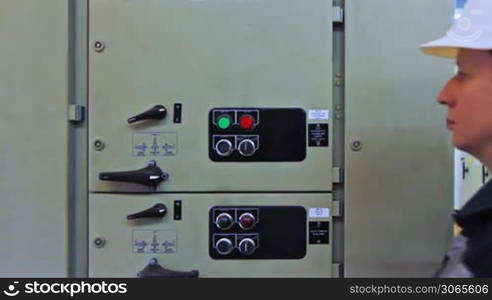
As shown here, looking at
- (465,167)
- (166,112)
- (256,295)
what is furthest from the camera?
(465,167)

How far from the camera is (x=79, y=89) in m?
1.40

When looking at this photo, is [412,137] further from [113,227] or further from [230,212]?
[113,227]

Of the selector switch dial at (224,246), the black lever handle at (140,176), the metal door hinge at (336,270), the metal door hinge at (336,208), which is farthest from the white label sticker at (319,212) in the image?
the black lever handle at (140,176)

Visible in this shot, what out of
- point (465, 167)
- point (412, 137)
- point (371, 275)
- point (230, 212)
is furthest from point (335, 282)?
point (465, 167)

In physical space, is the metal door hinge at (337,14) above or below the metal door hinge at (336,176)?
above

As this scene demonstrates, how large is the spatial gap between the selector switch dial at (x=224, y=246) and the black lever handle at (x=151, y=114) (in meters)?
0.42

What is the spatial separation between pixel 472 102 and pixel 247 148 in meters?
0.64

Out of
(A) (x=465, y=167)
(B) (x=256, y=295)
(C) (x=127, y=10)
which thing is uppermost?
(C) (x=127, y=10)

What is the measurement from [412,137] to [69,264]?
1.12 m

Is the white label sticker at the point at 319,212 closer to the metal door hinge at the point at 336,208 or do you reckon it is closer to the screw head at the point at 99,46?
the metal door hinge at the point at 336,208

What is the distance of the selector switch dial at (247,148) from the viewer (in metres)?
1.38

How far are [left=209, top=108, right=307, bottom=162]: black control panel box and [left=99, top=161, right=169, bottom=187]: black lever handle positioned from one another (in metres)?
0.17

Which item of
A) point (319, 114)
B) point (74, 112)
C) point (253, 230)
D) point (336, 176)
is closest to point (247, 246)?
point (253, 230)

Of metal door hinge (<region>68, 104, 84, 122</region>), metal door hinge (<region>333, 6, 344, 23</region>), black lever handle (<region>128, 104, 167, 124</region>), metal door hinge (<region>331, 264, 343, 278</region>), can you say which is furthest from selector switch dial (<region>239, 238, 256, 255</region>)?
metal door hinge (<region>333, 6, 344, 23</region>)
